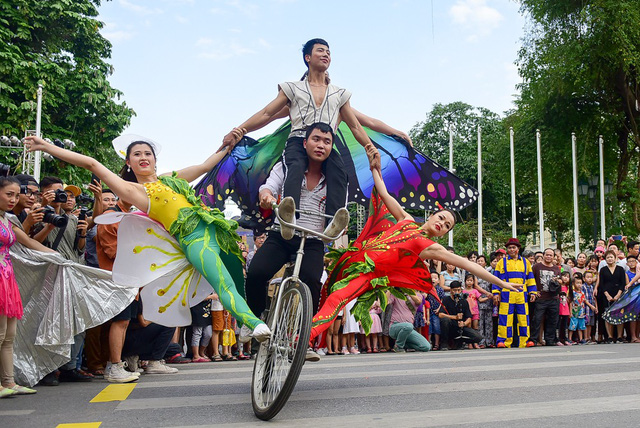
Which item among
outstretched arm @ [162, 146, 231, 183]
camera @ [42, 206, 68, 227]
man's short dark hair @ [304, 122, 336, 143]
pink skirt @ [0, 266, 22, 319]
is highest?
man's short dark hair @ [304, 122, 336, 143]

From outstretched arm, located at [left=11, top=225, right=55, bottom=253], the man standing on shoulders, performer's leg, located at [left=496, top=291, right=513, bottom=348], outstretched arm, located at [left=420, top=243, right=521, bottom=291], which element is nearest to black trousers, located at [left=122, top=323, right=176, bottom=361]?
outstretched arm, located at [left=11, top=225, right=55, bottom=253]

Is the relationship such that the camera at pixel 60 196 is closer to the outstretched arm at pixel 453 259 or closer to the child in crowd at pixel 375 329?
the outstretched arm at pixel 453 259

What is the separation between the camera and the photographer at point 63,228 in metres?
6.75

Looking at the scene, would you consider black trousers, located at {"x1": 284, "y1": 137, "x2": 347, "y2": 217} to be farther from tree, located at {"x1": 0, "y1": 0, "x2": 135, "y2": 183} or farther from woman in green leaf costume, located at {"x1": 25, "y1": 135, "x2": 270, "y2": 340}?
tree, located at {"x1": 0, "y1": 0, "x2": 135, "y2": 183}

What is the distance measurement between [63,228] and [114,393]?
78.9 inches

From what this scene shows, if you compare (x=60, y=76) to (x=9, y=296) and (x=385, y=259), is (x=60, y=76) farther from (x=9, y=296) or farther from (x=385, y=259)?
(x=385, y=259)

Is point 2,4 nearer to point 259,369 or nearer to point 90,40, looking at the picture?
point 90,40

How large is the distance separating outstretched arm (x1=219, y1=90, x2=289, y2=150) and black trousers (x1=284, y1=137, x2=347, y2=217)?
1.13 ft

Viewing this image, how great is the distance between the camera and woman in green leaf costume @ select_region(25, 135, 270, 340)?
4.91 meters

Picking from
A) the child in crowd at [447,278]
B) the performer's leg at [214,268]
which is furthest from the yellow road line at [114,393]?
the child in crowd at [447,278]

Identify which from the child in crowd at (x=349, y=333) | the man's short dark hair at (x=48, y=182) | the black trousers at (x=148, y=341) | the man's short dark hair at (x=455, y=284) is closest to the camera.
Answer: the man's short dark hair at (x=48, y=182)

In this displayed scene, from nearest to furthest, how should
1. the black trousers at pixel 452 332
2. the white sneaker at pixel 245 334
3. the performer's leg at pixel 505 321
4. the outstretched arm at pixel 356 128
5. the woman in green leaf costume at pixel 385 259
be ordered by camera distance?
the white sneaker at pixel 245 334
the woman in green leaf costume at pixel 385 259
the outstretched arm at pixel 356 128
the black trousers at pixel 452 332
the performer's leg at pixel 505 321

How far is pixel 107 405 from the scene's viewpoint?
5.07 meters

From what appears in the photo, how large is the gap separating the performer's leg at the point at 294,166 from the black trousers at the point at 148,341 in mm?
2776
